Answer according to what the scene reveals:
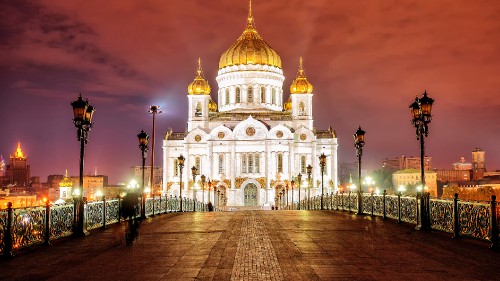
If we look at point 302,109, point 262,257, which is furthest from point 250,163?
point 262,257

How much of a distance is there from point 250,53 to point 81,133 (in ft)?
211

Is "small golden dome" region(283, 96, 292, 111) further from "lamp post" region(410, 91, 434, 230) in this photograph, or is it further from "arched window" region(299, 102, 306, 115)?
"lamp post" region(410, 91, 434, 230)

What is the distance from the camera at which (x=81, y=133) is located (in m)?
17.6

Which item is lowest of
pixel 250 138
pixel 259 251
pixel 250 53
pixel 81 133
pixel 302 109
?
pixel 259 251

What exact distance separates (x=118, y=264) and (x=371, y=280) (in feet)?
15.8

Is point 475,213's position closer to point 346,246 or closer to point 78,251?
point 346,246

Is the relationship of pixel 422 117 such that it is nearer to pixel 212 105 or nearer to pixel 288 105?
pixel 288 105

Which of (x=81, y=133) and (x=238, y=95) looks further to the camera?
(x=238, y=95)

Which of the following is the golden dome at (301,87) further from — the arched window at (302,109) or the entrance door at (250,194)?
the entrance door at (250,194)

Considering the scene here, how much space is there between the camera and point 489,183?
169000mm

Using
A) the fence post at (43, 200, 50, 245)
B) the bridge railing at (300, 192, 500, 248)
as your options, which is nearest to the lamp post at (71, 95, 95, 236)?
the fence post at (43, 200, 50, 245)

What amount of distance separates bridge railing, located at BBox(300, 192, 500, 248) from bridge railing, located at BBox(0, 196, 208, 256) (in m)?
10.4

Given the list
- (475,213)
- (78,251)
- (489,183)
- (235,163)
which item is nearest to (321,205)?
(475,213)

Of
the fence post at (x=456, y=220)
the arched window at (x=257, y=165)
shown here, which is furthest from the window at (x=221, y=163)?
the fence post at (x=456, y=220)
